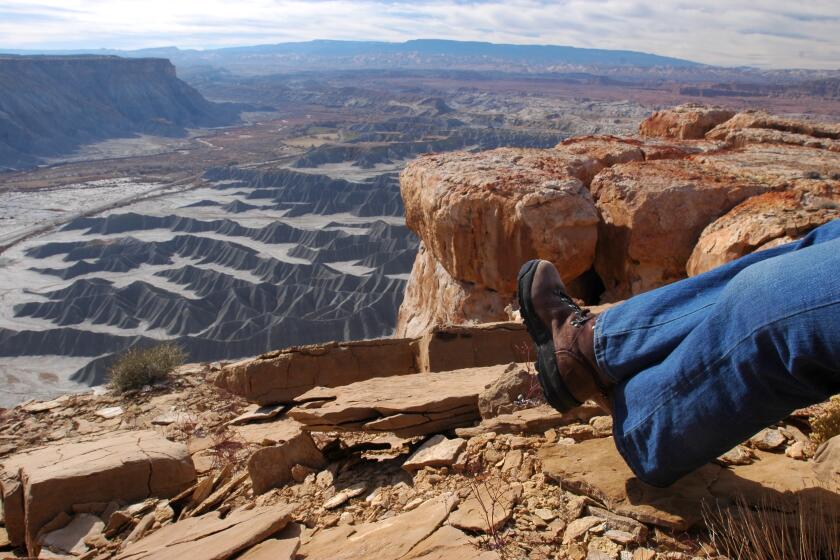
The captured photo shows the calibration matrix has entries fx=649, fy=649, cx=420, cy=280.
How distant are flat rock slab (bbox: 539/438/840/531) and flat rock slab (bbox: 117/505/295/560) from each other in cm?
96

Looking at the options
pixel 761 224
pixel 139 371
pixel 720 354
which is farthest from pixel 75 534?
pixel 761 224

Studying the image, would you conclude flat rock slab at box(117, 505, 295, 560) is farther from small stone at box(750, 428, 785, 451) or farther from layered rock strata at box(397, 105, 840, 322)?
layered rock strata at box(397, 105, 840, 322)

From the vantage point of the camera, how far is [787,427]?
7.96 ft

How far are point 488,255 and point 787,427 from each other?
3.81 m

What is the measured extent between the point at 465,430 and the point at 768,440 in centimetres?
112

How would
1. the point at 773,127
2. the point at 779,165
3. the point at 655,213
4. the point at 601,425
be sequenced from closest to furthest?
the point at 601,425
the point at 655,213
the point at 779,165
the point at 773,127

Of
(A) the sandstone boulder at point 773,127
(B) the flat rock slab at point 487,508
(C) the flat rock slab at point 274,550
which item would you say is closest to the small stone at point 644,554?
(B) the flat rock slab at point 487,508

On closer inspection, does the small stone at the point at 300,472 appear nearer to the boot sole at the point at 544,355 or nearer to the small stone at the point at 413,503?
the small stone at the point at 413,503

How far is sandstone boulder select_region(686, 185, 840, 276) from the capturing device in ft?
14.0

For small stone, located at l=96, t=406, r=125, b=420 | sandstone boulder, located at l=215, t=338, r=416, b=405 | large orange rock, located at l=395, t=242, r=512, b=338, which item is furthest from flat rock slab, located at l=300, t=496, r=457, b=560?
large orange rock, located at l=395, t=242, r=512, b=338

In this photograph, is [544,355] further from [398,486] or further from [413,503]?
[398,486]

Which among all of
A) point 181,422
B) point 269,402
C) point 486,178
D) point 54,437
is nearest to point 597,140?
point 486,178

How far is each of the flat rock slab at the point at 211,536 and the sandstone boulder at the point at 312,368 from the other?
237cm

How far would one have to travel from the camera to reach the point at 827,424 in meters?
2.22
